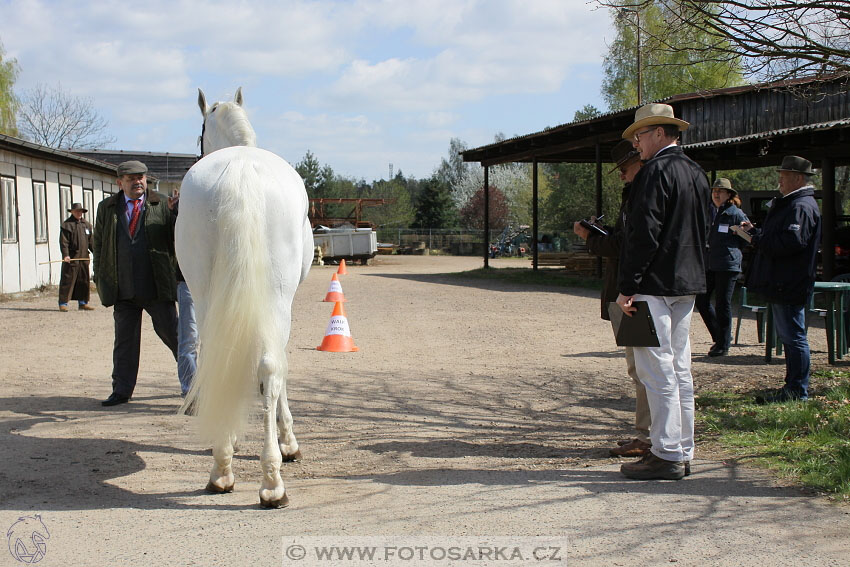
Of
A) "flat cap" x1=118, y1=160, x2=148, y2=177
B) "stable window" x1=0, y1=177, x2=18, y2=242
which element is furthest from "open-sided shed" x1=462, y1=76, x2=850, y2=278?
"stable window" x1=0, y1=177, x2=18, y2=242

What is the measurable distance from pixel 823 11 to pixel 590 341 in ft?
18.4

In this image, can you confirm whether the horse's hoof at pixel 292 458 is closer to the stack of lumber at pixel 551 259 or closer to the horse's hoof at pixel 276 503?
the horse's hoof at pixel 276 503

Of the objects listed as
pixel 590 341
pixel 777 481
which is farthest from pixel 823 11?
pixel 590 341

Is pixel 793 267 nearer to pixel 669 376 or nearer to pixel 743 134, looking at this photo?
pixel 669 376

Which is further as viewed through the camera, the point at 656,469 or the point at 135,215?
the point at 135,215

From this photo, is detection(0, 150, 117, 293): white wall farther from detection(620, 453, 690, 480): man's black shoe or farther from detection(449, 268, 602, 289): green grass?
detection(620, 453, 690, 480): man's black shoe

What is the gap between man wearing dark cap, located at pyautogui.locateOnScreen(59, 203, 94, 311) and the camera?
547 inches

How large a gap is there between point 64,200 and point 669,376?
2051 cm

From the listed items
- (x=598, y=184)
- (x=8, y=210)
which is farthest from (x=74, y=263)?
(x=598, y=184)

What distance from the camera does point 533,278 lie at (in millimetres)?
22594

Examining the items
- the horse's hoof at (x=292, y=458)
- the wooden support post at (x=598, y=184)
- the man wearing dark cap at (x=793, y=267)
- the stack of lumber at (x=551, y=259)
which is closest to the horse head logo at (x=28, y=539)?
the horse's hoof at (x=292, y=458)

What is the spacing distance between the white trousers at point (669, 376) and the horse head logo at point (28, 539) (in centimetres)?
312

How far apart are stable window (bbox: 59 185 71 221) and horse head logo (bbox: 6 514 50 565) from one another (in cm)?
1894

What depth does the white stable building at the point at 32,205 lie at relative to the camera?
16969 millimetres
